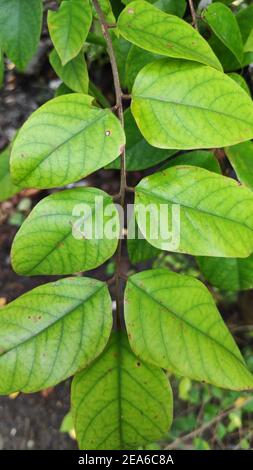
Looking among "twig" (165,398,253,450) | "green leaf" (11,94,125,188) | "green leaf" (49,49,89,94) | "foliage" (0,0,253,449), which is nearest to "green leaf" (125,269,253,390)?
"foliage" (0,0,253,449)

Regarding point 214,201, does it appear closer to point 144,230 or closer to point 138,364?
point 144,230

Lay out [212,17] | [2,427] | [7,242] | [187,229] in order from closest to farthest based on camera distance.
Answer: [187,229], [212,17], [2,427], [7,242]

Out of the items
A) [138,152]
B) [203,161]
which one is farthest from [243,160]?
[138,152]

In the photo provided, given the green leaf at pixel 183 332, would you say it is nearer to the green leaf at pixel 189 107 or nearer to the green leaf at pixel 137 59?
the green leaf at pixel 189 107

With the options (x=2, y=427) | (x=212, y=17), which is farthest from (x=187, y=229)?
(x=2, y=427)

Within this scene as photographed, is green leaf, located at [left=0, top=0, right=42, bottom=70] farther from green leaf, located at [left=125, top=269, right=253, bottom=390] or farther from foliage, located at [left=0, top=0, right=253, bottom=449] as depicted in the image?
green leaf, located at [left=125, top=269, right=253, bottom=390]

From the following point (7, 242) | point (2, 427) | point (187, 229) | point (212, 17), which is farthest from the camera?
point (7, 242)

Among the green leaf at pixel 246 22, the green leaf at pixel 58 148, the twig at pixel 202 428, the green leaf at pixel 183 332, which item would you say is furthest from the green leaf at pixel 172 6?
the twig at pixel 202 428

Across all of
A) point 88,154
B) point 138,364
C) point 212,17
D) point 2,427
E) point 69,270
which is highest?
point 212,17
